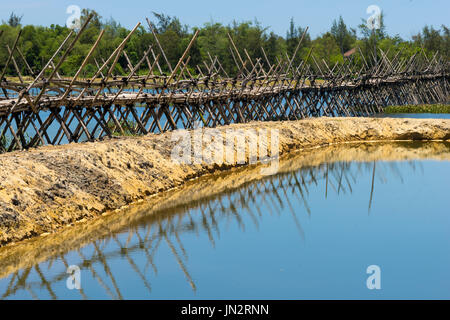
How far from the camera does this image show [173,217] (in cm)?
1395

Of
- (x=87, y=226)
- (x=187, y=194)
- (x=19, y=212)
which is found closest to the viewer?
(x=19, y=212)

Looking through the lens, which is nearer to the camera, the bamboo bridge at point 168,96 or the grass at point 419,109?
the bamboo bridge at point 168,96

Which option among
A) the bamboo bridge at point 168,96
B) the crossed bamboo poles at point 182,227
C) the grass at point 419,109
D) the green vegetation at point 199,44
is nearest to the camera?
the crossed bamboo poles at point 182,227

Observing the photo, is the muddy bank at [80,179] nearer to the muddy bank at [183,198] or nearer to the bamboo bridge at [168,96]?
the muddy bank at [183,198]

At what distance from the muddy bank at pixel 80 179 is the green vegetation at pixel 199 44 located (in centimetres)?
3290

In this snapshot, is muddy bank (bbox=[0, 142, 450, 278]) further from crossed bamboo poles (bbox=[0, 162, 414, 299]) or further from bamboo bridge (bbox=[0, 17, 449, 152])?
bamboo bridge (bbox=[0, 17, 449, 152])

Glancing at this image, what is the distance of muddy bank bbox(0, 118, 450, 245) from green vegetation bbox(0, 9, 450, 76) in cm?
3290

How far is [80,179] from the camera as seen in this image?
1391 cm

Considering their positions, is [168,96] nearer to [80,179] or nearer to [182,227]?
[80,179]

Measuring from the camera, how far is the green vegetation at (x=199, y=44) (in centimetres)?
5953

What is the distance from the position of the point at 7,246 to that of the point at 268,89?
19088 mm

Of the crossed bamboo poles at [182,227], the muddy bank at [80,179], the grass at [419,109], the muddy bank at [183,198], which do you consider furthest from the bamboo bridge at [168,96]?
the crossed bamboo poles at [182,227]
